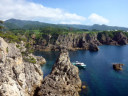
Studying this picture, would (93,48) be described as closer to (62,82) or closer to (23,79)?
(62,82)

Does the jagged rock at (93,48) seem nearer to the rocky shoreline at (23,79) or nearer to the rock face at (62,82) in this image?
the rock face at (62,82)

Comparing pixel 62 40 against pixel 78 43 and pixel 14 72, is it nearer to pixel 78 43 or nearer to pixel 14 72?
pixel 78 43

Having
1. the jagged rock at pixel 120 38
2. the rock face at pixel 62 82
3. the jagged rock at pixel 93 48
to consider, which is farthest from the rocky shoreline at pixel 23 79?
the jagged rock at pixel 120 38

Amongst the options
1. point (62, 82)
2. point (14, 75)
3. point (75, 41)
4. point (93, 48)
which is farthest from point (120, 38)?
point (14, 75)

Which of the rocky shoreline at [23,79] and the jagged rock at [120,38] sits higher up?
the jagged rock at [120,38]

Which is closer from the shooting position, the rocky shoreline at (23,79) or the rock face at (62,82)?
the rocky shoreline at (23,79)

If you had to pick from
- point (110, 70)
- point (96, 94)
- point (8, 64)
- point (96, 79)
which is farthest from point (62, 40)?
point (8, 64)

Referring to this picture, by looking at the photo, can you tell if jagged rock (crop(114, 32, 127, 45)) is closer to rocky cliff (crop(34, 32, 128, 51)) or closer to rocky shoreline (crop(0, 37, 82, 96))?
→ rocky cliff (crop(34, 32, 128, 51))
